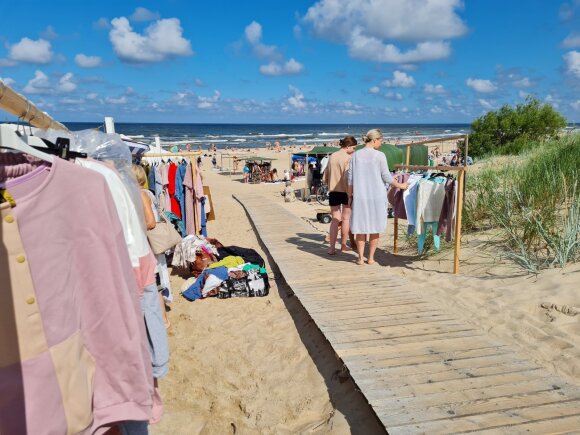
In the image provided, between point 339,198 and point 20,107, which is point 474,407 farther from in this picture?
point 339,198

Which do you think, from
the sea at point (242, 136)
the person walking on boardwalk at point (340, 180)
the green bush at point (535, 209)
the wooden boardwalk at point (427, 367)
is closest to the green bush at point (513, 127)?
the green bush at point (535, 209)

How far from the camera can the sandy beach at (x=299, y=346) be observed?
308cm

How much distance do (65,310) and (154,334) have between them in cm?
109

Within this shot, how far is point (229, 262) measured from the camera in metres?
5.91

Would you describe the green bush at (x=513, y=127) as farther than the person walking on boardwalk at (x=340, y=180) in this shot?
Yes

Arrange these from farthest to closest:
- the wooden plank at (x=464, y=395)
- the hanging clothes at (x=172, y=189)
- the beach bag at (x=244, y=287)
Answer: the hanging clothes at (x=172, y=189)
the beach bag at (x=244, y=287)
the wooden plank at (x=464, y=395)

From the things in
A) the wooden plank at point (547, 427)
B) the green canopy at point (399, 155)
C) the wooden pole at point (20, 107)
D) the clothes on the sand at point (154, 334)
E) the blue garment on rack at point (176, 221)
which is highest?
the wooden pole at point (20, 107)

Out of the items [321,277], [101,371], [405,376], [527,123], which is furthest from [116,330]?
[527,123]

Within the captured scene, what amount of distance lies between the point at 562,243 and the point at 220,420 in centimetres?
394

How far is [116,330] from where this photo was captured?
1384mm

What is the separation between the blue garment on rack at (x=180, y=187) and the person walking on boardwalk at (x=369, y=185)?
293cm

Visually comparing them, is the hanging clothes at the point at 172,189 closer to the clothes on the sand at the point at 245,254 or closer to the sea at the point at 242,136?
the clothes on the sand at the point at 245,254

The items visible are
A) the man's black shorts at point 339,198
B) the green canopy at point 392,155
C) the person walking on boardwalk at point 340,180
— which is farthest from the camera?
the green canopy at point 392,155

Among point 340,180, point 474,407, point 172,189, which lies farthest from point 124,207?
point 172,189
